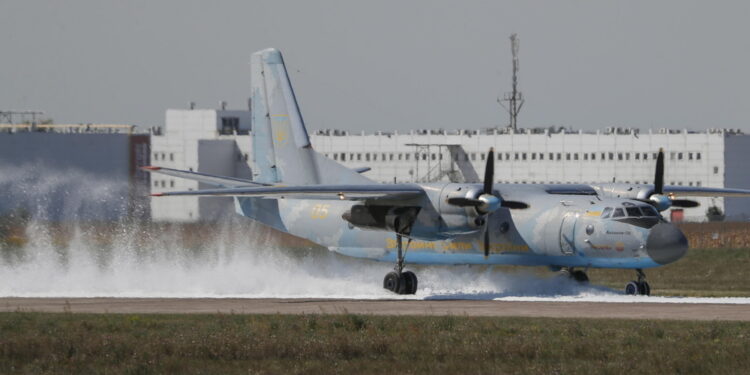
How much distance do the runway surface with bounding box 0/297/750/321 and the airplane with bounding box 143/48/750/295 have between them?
99.0 inches

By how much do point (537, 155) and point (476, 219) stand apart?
175 ft

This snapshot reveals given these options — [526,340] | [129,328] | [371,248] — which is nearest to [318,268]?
[371,248]

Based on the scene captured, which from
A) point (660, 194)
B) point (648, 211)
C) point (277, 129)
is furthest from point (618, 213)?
point (277, 129)

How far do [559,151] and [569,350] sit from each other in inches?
2621

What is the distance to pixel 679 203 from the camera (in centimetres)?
4194

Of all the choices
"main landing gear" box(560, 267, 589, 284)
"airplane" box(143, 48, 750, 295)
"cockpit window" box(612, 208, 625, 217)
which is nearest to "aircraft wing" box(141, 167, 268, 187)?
"airplane" box(143, 48, 750, 295)

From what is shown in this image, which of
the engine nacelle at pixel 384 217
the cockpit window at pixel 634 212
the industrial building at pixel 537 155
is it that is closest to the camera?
the cockpit window at pixel 634 212

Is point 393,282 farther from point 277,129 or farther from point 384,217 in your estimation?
point 277,129

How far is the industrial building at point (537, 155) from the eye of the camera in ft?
295

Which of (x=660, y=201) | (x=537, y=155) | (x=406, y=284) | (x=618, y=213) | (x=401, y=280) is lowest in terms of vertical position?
(x=406, y=284)

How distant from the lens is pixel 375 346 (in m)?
26.3

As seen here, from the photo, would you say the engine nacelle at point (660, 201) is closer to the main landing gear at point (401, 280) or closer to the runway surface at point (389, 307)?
the runway surface at point (389, 307)

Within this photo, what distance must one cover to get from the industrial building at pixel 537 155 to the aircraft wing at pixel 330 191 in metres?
50.2

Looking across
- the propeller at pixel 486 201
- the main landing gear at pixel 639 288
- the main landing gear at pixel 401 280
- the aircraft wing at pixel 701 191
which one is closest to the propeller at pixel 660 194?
the aircraft wing at pixel 701 191
